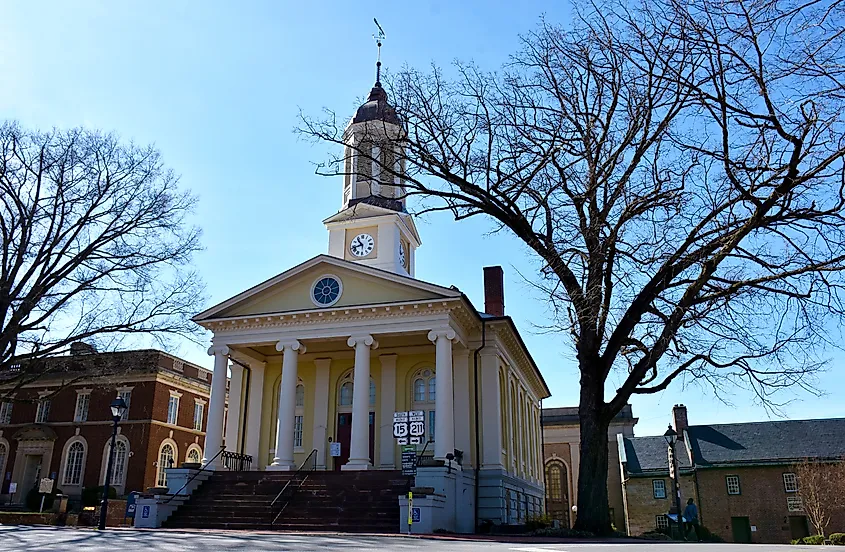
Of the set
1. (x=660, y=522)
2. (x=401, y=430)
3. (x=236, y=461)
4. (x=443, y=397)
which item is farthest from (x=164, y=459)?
(x=660, y=522)

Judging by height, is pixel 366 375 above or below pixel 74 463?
above

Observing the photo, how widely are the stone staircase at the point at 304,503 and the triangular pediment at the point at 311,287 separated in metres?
5.96

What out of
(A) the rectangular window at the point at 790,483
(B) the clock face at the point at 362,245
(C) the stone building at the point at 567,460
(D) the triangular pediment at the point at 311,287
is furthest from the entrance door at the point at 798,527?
(D) the triangular pediment at the point at 311,287

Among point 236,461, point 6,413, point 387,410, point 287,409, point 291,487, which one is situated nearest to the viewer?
point 291,487

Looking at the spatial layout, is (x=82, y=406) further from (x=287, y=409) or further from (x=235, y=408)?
(x=287, y=409)

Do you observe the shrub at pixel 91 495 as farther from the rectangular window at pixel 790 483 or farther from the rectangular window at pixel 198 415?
the rectangular window at pixel 790 483

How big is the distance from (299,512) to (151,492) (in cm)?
478

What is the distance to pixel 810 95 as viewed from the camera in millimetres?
11367

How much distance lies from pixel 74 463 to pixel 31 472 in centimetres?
392

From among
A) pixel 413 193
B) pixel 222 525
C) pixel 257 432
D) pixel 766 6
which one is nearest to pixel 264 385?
pixel 257 432

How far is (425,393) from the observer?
88.0 feet

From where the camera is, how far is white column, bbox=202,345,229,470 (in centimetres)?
2470

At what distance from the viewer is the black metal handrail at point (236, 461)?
25.3 m

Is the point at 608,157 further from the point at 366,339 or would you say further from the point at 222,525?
the point at 222,525
